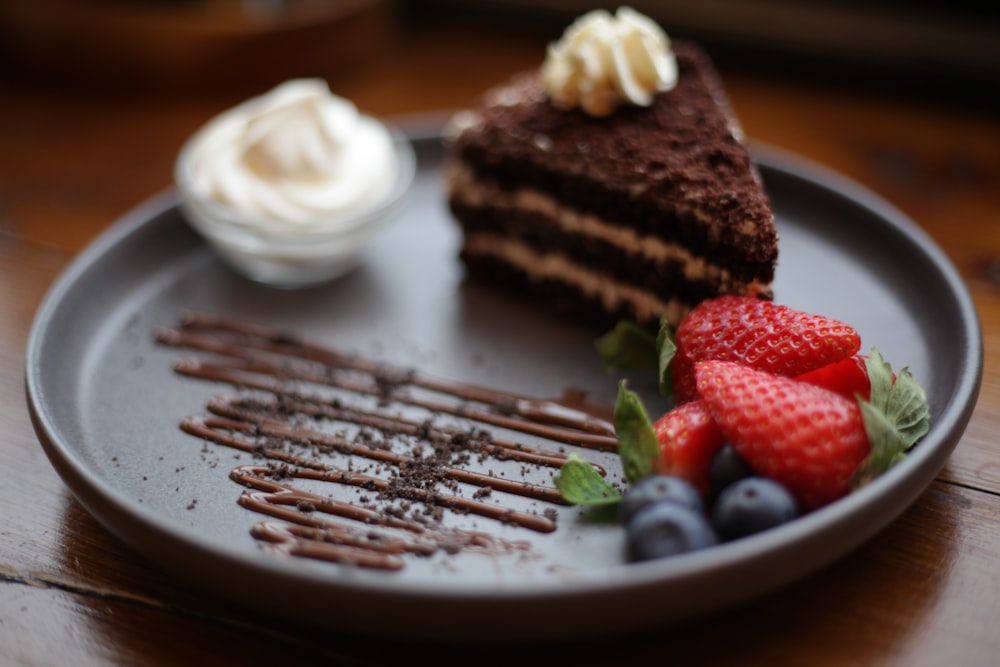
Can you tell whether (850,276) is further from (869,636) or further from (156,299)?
(156,299)

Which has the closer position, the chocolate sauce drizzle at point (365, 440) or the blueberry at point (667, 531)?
the blueberry at point (667, 531)

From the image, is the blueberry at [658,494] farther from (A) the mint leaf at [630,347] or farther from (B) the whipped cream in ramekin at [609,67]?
(B) the whipped cream in ramekin at [609,67]

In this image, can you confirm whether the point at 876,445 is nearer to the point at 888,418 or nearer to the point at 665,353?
the point at 888,418

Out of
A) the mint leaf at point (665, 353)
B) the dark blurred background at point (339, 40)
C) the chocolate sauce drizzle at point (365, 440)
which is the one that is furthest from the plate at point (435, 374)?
the dark blurred background at point (339, 40)

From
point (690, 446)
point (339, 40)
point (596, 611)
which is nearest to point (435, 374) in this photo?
point (690, 446)

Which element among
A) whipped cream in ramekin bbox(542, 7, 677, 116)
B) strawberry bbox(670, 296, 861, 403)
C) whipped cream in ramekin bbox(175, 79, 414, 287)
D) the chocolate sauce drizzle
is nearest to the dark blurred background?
whipped cream in ramekin bbox(175, 79, 414, 287)

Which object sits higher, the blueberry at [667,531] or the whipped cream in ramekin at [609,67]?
the whipped cream in ramekin at [609,67]

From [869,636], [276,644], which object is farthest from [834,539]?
[276,644]
